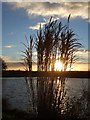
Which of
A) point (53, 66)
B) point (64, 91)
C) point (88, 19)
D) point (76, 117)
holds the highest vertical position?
point (88, 19)

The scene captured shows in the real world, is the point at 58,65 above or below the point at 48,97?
above

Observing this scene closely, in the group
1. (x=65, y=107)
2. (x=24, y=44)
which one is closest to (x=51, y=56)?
(x=24, y=44)

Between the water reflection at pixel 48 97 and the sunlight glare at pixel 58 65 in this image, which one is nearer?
the water reflection at pixel 48 97

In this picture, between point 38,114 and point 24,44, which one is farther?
point 24,44

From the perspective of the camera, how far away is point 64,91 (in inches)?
164

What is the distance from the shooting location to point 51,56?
4.17 m

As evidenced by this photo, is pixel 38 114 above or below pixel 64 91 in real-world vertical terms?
below

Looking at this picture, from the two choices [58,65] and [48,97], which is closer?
[48,97]

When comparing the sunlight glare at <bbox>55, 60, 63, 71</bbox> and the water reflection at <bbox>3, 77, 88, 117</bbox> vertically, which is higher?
the sunlight glare at <bbox>55, 60, 63, 71</bbox>

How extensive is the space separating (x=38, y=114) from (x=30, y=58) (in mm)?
807

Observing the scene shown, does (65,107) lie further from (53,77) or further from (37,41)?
(37,41)

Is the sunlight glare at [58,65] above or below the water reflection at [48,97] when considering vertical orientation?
above

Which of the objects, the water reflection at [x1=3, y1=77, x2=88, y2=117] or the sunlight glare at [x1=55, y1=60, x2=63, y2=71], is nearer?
the water reflection at [x1=3, y1=77, x2=88, y2=117]

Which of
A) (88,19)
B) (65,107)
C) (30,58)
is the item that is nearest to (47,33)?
(30,58)
